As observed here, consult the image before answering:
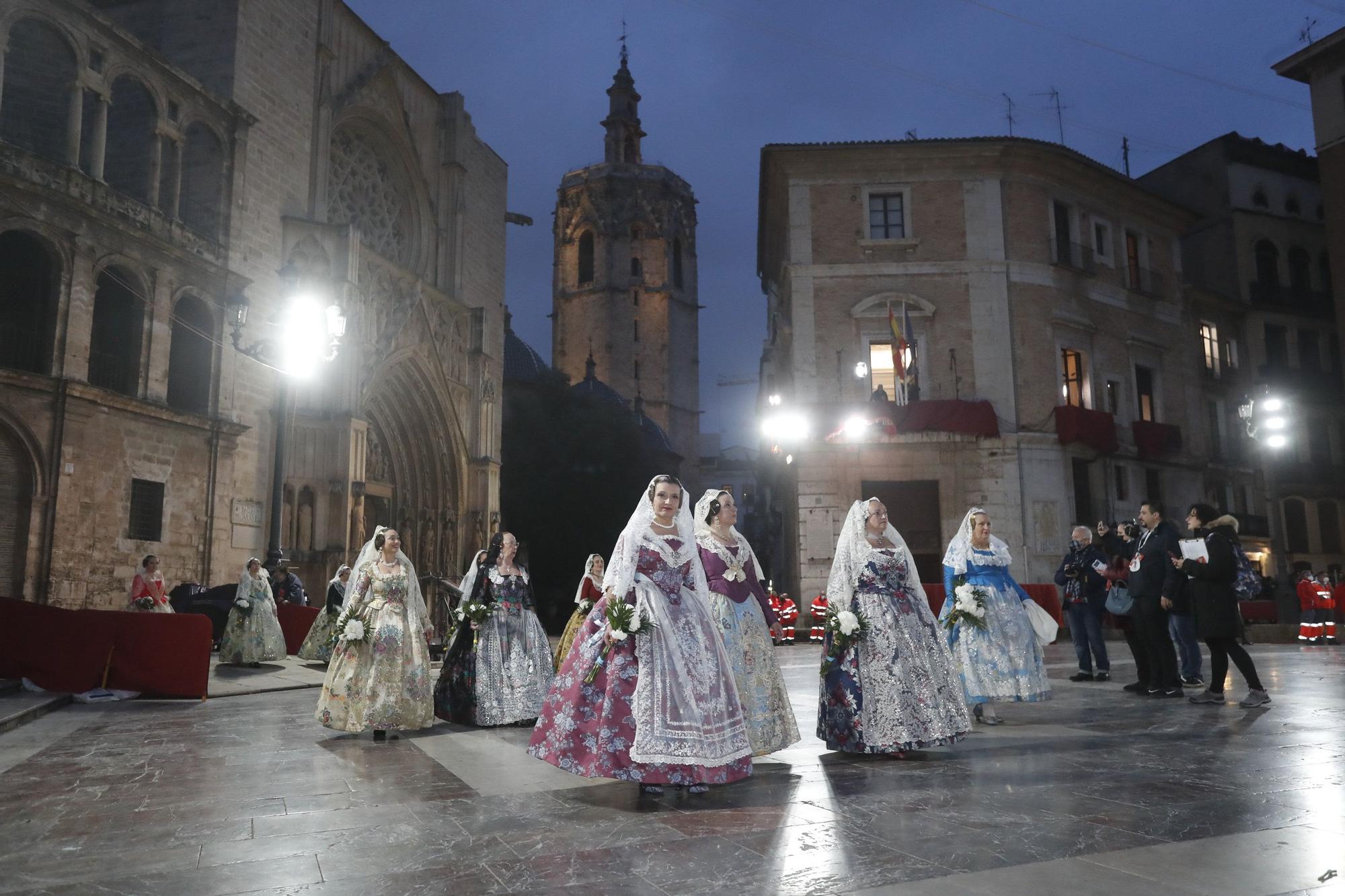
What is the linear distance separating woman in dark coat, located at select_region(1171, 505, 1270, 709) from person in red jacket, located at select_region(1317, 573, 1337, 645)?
44.6ft

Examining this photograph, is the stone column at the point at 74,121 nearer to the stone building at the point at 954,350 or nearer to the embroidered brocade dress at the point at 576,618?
the embroidered brocade dress at the point at 576,618

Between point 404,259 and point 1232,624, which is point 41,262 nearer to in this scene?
point 404,259

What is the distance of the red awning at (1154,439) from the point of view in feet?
88.8

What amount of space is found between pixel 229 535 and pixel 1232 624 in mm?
17948

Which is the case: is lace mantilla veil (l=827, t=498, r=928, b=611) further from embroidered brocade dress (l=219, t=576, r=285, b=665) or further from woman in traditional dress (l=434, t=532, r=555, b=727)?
embroidered brocade dress (l=219, t=576, r=285, b=665)

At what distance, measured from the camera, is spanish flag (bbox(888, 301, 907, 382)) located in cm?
2320

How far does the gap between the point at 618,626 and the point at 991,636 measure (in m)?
4.48

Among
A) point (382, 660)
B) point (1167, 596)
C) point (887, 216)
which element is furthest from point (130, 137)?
point (1167, 596)

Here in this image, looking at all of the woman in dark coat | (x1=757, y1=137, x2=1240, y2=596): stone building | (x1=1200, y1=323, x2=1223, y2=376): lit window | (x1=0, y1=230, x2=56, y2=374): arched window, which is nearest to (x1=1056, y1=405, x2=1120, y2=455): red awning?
(x1=757, y1=137, x2=1240, y2=596): stone building

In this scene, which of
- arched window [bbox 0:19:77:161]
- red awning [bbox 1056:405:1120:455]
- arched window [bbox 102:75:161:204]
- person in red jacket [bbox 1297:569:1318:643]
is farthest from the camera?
red awning [bbox 1056:405:1120:455]

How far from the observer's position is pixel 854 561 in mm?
7324

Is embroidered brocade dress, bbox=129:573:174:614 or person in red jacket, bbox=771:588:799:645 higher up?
embroidered brocade dress, bbox=129:573:174:614

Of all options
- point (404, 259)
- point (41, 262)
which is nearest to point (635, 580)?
point (41, 262)

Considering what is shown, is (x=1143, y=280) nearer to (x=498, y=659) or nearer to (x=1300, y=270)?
(x=1300, y=270)
